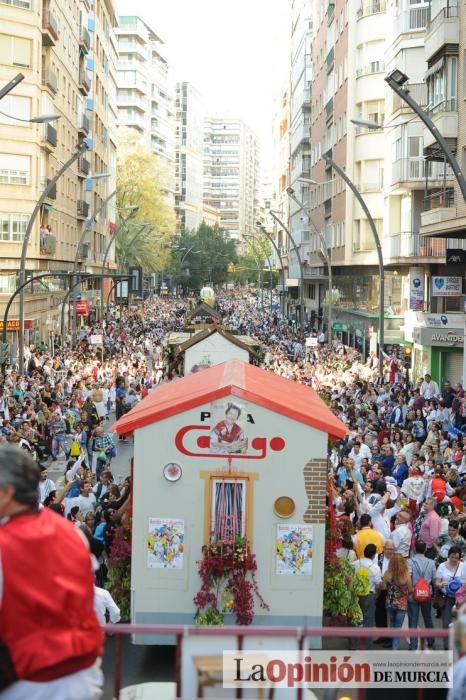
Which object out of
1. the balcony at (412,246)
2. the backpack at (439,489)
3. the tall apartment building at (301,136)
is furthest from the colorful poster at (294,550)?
the tall apartment building at (301,136)

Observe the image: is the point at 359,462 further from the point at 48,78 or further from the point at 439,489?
the point at 48,78

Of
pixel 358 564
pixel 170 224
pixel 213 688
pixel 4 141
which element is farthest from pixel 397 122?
pixel 170 224

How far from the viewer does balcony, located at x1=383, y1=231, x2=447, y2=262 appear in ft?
134

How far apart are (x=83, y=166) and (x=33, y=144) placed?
76.9ft

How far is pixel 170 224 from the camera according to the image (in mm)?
111312

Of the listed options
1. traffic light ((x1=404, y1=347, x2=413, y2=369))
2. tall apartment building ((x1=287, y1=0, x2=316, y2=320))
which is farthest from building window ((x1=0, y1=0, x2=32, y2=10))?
tall apartment building ((x1=287, y1=0, x2=316, y2=320))

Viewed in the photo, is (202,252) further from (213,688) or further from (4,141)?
(213,688)

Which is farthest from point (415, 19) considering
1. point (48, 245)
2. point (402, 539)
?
point (402, 539)

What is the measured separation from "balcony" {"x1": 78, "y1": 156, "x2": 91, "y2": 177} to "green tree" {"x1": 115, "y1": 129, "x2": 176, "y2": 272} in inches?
796

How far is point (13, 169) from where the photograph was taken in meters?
55.2

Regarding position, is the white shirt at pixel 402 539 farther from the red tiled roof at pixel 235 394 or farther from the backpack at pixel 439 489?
the backpack at pixel 439 489

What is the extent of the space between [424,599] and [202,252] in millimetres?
145589

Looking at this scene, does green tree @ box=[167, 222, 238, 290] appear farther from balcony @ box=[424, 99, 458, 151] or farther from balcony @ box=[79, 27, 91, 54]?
balcony @ box=[424, 99, 458, 151]

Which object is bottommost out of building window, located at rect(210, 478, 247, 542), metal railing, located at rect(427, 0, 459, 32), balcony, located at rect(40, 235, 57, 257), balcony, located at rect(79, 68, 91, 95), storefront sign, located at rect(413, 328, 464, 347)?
building window, located at rect(210, 478, 247, 542)
